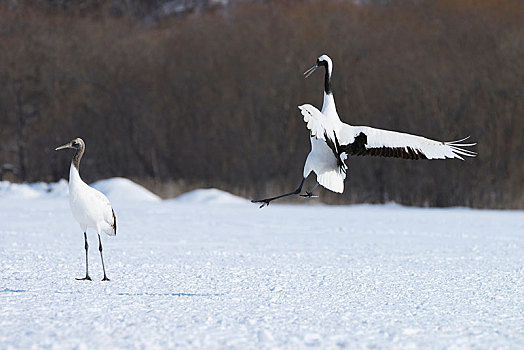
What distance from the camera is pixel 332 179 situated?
19.2ft

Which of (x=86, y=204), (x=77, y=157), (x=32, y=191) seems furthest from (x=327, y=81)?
(x=32, y=191)

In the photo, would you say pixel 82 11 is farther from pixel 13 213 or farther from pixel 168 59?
pixel 13 213

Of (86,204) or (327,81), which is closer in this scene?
(327,81)

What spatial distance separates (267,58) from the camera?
75.1 feet

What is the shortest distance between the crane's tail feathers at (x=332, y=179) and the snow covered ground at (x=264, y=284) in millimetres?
885

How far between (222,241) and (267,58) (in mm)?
11712

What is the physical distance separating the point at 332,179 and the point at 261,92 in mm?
17229

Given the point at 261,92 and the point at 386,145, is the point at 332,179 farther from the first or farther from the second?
the point at 261,92

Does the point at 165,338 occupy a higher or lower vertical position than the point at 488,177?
lower

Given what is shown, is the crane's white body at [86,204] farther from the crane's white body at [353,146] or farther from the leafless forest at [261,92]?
the leafless forest at [261,92]

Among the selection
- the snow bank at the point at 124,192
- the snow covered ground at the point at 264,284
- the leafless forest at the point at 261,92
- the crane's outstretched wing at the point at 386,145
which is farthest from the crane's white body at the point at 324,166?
the leafless forest at the point at 261,92

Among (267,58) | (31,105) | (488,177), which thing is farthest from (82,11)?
(488,177)

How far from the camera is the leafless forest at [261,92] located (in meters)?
20.1

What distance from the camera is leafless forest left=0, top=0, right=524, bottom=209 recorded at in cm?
2008
